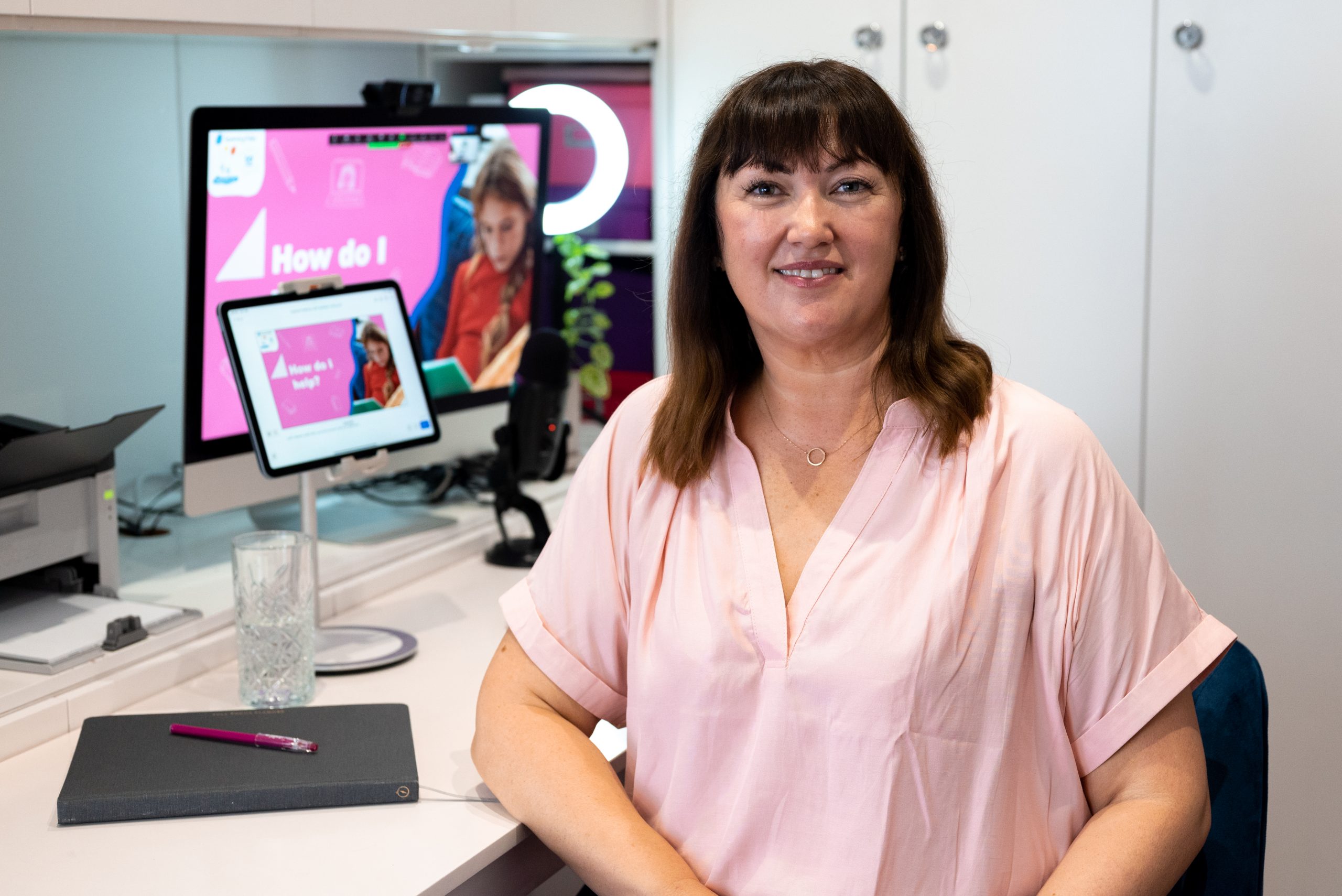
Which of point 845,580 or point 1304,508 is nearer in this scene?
point 845,580

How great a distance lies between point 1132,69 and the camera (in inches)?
76.7

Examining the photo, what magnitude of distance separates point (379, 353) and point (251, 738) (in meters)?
0.61

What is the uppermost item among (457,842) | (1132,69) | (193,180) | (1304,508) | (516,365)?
(1132,69)

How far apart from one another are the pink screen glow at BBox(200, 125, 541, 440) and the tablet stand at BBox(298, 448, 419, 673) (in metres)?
0.18

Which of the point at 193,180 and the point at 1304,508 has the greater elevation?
the point at 193,180

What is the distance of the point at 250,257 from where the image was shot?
1856mm

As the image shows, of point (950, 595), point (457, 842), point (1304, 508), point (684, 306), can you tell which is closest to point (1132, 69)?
point (1304, 508)

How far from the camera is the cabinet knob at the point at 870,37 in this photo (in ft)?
7.07

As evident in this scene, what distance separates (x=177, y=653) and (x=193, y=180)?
0.66 meters

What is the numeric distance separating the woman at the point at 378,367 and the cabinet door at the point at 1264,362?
119cm

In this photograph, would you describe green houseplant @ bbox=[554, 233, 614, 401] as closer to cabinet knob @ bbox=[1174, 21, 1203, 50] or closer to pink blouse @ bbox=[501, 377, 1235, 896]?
cabinet knob @ bbox=[1174, 21, 1203, 50]

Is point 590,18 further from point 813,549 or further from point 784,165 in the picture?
point 813,549

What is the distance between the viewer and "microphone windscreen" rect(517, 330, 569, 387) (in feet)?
6.70

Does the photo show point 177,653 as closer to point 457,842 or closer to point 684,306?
point 457,842
